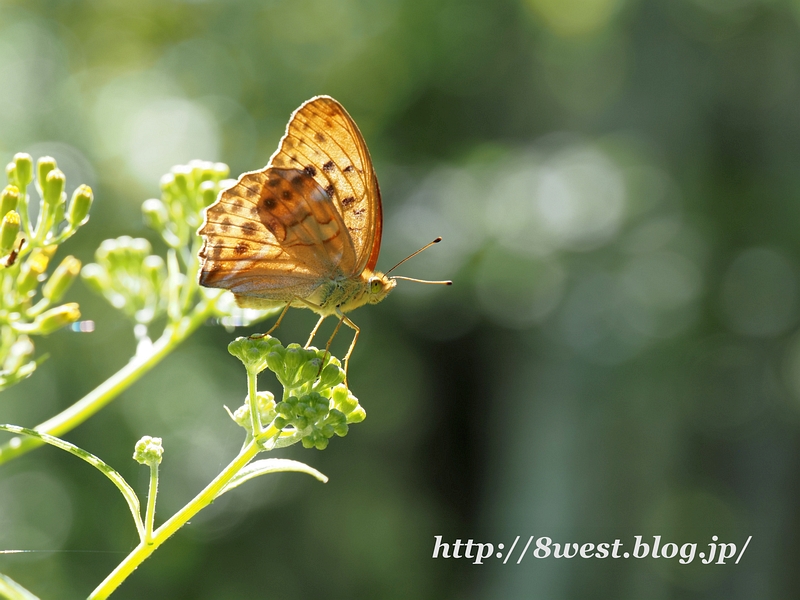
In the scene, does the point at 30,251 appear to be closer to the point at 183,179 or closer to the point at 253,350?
the point at 253,350

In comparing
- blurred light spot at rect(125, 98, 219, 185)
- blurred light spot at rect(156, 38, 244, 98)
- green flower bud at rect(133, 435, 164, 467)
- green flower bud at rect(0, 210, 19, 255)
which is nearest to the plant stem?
green flower bud at rect(133, 435, 164, 467)

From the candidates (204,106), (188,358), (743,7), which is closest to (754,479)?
(743,7)

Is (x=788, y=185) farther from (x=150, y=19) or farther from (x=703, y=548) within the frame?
(x=150, y=19)

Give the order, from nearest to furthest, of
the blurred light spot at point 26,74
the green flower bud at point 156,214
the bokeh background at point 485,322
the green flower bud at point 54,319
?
the green flower bud at point 54,319 < the green flower bud at point 156,214 < the blurred light spot at point 26,74 < the bokeh background at point 485,322

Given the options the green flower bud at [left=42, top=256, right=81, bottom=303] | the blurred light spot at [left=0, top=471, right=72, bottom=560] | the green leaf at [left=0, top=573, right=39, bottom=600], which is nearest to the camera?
the green leaf at [left=0, top=573, right=39, bottom=600]

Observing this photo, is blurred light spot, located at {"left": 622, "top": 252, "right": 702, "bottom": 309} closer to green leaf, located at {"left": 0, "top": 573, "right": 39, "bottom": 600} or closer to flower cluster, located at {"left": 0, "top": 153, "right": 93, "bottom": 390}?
flower cluster, located at {"left": 0, "top": 153, "right": 93, "bottom": 390}

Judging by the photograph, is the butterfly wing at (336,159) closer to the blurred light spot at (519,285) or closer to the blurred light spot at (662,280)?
the blurred light spot at (519,285)

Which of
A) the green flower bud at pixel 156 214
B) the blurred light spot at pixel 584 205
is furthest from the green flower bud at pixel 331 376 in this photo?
the blurred light spot at pixel 584 205
